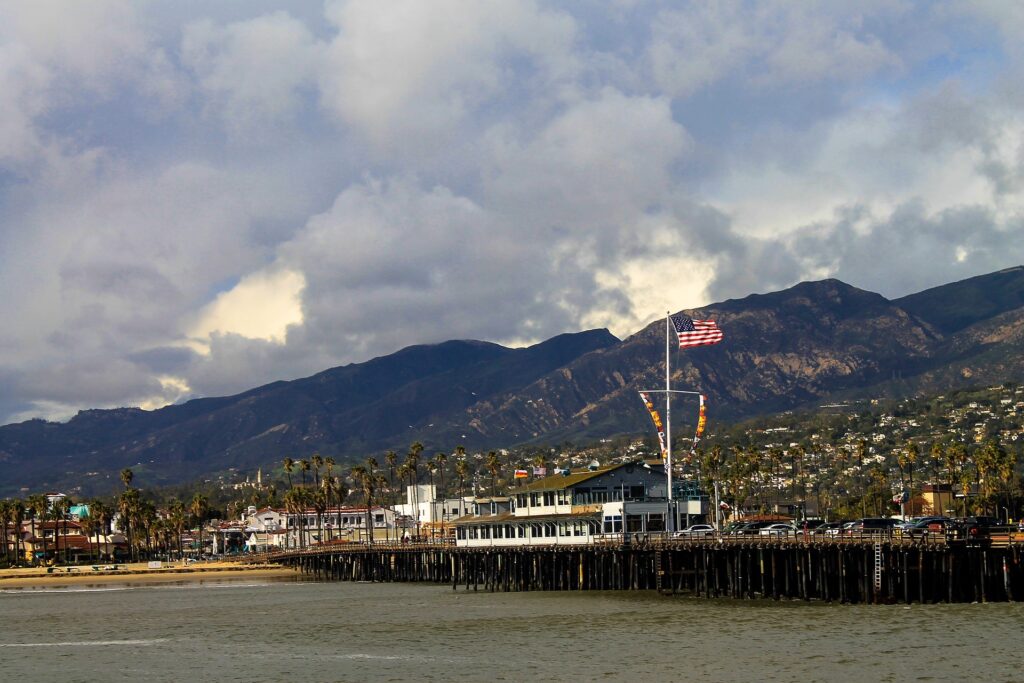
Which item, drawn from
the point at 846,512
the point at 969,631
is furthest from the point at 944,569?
the point at 846,512

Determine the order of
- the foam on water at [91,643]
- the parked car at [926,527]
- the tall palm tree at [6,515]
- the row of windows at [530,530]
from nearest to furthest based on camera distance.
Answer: the foam on water at [91,643] < the parked car at [926,527] < the row of windows at [530,530] < the tall palm tree at [6,515]

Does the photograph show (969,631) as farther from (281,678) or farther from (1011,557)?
(281,678)

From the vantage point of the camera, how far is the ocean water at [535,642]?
50.2 meters

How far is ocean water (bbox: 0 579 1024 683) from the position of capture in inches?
1978

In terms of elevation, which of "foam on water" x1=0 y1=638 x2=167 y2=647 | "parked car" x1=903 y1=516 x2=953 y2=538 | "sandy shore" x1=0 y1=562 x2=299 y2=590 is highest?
"parked car" x1=903 y1=516 x2=953 y2=538

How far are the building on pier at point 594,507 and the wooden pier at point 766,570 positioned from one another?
4160 millimetres

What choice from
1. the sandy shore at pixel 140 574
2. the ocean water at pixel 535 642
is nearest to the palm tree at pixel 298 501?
the sandy shore at pixel 140 574

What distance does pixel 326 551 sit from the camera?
5659 inches

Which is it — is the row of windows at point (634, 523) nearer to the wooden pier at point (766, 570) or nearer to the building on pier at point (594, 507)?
the building on pier at point (594, 507)

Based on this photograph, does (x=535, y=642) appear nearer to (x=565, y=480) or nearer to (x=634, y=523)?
(x=634, y=523)

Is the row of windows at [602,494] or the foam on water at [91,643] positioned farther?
the row of windows at [602,494]

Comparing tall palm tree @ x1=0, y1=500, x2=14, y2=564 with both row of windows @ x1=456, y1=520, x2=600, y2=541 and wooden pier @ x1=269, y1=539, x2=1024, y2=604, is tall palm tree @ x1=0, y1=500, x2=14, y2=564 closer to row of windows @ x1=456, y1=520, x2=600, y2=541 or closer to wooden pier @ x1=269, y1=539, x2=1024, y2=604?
row of windows @ x1=456, y1=520, x2=600, y2=541

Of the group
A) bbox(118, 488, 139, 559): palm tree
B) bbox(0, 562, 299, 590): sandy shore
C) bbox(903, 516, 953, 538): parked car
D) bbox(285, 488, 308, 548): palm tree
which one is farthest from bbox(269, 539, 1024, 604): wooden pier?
bbox(118, 488, 139, 559): palm tree

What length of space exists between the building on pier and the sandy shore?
1866 inches
